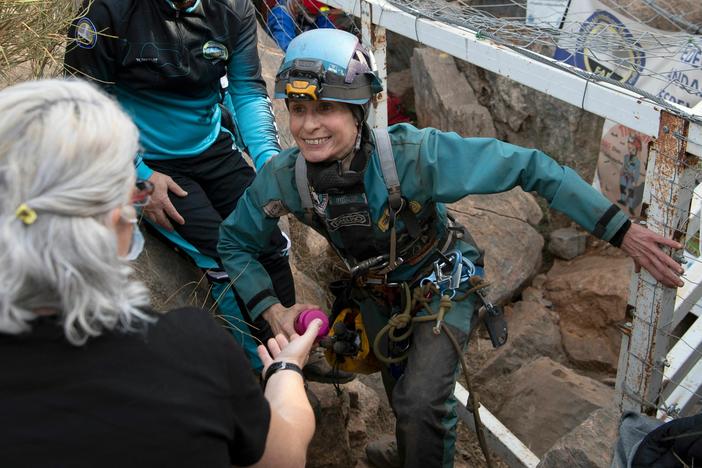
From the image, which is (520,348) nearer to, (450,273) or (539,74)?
(450,273)

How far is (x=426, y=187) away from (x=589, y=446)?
63.4 inches

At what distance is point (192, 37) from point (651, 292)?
244 cm

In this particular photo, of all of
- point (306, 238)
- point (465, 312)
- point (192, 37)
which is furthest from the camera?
point (306, 238)

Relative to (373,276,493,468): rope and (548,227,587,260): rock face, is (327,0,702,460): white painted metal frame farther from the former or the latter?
(548,227,587,260): rock face

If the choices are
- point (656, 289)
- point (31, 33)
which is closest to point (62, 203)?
point (31, 33)

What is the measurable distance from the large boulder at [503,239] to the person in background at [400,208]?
3052mm

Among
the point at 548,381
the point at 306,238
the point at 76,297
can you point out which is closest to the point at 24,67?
the point at 306,238

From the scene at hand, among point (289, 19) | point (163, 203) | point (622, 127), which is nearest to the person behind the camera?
point (163, 203)

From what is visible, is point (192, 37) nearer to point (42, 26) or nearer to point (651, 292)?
point (42, 26)

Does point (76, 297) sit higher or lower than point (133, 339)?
higher

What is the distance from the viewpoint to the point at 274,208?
3416mm

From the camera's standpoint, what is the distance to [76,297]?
1.63m

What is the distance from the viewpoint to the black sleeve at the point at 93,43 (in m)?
3.57

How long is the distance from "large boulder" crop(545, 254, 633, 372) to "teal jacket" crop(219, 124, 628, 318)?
11.3 ft
